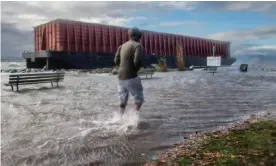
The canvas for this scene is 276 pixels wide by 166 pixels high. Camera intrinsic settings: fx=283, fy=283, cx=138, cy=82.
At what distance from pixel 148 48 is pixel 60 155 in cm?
4316

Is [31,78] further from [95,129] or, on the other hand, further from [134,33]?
[134,33]

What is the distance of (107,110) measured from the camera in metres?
8.23

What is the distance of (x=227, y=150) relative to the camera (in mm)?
3814

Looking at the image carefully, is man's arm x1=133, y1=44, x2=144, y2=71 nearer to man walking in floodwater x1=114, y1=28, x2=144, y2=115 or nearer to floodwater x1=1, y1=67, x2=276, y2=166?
man walking in floodwater x1=114, y1=28, x2=144, y2=115

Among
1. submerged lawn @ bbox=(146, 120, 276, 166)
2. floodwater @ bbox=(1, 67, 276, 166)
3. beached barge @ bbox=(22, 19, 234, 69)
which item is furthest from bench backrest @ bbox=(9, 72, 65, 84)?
beached barge @ bbox=(22, 19, 234, 69)

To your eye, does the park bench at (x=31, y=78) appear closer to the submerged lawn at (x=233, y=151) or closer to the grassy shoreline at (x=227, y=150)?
the grassy shoreline at (x=227, y=150)

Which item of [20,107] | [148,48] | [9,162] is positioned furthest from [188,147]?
[148,48]

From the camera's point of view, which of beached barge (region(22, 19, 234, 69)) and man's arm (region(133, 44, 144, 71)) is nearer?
man's arm (region(133, 44, 144, 71))

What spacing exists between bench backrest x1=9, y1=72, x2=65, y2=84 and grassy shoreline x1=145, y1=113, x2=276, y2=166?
10563 millimetres

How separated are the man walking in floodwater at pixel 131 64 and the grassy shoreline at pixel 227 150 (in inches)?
68.4

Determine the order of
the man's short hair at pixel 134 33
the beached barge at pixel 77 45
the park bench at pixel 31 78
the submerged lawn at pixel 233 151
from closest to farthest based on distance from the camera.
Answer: the submerged lawn at pixel 233 151 < the man's short hair at pixel 134 33 < the park bench at pixel 31 78 < the beached barge at pixel 77 45

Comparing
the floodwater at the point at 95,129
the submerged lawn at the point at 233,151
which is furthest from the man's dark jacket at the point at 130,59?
the submerged lawn at the point at 233,151

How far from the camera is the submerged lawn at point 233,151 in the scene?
3.41 metres

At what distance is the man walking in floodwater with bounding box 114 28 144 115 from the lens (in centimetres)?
588
